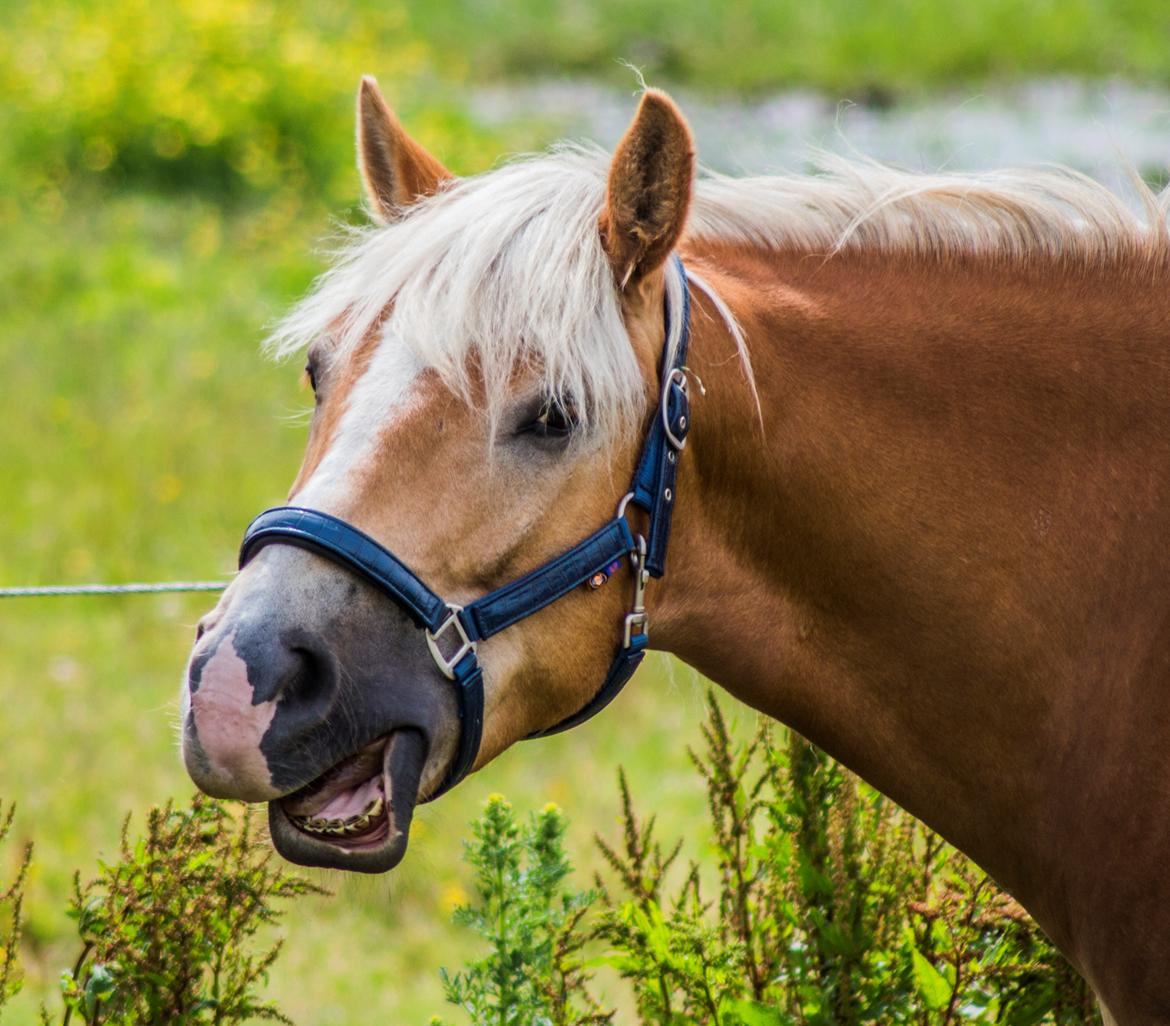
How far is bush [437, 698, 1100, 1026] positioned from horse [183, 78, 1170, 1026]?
0.41 meters

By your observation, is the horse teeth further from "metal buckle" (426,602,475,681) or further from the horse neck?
the horse neck

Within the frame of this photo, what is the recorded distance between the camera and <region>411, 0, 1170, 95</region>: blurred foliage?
48.1 feet

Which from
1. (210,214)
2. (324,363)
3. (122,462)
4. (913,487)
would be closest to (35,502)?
(122,462)

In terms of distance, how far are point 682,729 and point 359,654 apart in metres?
4.14

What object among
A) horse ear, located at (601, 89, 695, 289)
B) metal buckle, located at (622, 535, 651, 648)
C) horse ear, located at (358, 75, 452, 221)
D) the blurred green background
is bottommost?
metal buckle, located at (622, 535, 651, 648)

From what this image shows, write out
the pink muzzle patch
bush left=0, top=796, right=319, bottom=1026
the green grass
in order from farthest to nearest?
the green grass < bush left=0, top=796, right=319, bottom=1026 < the pink muzzle patch

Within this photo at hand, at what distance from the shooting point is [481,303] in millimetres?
2238

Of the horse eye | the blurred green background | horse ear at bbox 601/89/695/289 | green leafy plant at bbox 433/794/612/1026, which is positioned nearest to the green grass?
the blurred green background

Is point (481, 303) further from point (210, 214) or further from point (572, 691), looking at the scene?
point (210, 214)

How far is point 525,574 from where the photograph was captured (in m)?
2.24

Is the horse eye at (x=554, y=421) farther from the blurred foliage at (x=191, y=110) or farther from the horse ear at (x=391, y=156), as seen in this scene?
the blurred foliage at (x=191, y=110)

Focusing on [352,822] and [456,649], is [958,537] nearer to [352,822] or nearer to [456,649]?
[456,649]

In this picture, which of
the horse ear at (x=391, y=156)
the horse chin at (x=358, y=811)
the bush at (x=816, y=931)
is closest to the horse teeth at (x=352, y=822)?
the horse chin at (x=358, y=811)

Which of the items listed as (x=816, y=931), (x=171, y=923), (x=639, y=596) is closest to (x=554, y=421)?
(x=639, y=596)
